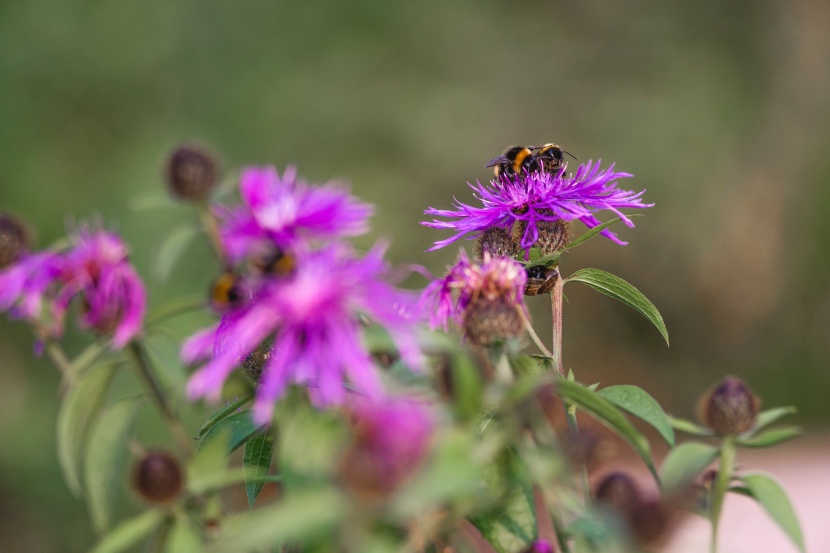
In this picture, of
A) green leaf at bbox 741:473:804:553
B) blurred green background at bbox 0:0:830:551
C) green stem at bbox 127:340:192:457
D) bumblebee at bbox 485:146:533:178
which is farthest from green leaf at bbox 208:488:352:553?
blurred green background at bbox 0:0:830:551

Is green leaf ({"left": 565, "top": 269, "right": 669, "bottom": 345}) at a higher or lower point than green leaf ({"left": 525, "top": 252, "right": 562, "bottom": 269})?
higher

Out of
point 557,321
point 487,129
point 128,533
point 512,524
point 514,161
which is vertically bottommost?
point 128,533

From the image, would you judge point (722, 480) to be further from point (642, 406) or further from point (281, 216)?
point (281, 216)

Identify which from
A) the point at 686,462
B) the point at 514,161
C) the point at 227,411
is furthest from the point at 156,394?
the point at 514,161

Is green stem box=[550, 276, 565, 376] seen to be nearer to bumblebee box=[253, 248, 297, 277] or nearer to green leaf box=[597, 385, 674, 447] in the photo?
green leaf box=[597, 385, 674, 447]

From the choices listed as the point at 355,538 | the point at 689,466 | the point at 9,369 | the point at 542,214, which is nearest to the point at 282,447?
the point at 355,538
